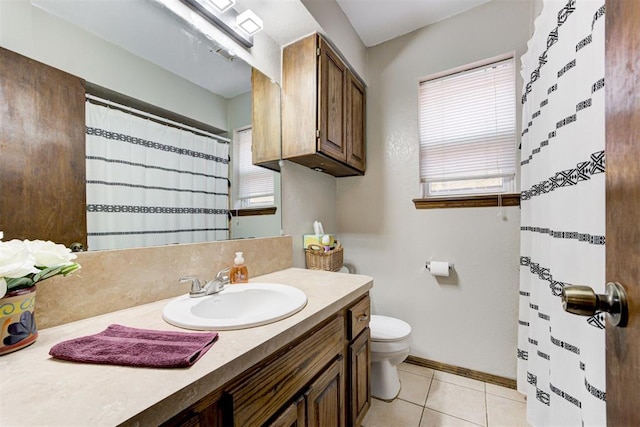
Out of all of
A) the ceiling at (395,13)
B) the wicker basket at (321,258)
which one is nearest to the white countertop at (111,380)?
the wicker basket at (321,258)

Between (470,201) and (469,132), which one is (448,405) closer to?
(470,201)

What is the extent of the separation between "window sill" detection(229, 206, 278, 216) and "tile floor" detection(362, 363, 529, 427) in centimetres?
129

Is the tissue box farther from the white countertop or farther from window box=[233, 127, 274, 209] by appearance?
the white countertop

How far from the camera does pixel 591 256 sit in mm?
672

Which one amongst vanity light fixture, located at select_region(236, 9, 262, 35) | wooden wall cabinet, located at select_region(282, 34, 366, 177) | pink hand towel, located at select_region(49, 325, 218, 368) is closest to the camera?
pink hand towel, located at select_region(49, 325, 218, 368)

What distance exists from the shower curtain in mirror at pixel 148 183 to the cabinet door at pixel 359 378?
83 cm

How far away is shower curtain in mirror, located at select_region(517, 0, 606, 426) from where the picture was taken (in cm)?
66

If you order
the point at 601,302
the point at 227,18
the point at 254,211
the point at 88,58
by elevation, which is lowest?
the point at 601,302

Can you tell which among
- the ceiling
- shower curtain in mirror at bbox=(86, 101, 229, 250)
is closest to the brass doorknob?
shower curtain in mirror at bbox=(86, 101, 229, 250)

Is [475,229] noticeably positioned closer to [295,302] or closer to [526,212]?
[526,212]

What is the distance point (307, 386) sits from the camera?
859 millimetres

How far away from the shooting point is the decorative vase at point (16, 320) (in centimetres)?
59

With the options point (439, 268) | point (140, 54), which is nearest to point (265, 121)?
point (140, 54)

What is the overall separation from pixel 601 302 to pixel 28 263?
42.5 inches
